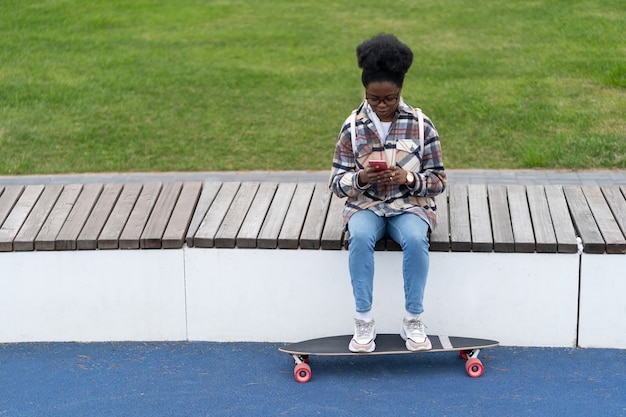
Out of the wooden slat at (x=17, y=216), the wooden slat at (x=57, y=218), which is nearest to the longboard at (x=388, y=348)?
the wooden slat at (x=57, y=218)

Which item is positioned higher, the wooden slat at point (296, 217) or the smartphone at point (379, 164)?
the smartphone at point (379, 164)

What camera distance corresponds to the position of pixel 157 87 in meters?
10.3

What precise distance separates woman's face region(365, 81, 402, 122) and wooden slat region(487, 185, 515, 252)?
2.98 ft

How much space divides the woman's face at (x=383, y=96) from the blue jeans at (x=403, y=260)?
59 centimetres

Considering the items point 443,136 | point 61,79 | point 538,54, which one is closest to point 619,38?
point 538,54

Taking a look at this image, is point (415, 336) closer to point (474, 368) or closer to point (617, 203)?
point (474, 368)

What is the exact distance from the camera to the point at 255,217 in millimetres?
5246

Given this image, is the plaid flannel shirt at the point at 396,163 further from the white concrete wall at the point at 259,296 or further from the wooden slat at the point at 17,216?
the wooden slat at the point at 17,216

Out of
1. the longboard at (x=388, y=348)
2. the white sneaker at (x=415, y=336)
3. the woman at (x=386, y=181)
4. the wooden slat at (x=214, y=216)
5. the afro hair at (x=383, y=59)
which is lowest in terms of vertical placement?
the longboard at (x=388, y=348)

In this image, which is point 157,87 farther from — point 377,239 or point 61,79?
point 377,239

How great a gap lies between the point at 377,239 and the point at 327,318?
1.96 ft

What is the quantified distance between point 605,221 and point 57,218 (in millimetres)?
3234

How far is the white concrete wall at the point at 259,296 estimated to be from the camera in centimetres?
487

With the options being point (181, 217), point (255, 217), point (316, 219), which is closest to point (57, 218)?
point (181, 217)
